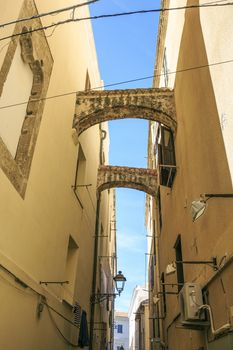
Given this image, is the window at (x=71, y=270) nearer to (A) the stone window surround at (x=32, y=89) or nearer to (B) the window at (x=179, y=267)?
(B) the window at (x=179, y=267)

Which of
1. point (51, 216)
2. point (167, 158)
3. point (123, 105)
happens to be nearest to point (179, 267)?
point (167, 158)

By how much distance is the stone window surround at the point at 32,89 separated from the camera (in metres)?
5.01

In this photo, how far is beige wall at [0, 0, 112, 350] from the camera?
4.82 metres

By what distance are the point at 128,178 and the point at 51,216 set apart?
22.3 ft

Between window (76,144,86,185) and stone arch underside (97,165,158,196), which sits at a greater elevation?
stone arch underside (97,165,158,196)

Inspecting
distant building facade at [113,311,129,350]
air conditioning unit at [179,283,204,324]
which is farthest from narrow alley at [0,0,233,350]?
distant building facade at [113,311,129,350]

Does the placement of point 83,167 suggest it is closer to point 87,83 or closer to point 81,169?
point 81,169

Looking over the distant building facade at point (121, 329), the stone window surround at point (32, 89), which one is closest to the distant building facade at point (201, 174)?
the stone window surround at point (32, 89)

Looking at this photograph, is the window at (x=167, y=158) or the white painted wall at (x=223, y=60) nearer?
the white painted wall at (x=223, y=60)

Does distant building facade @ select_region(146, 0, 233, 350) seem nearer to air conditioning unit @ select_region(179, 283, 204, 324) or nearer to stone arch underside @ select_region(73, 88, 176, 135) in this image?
air conditioning unit @ select_region(179, 283, 204, 324)

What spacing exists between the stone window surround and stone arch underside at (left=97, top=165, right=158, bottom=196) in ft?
22.1

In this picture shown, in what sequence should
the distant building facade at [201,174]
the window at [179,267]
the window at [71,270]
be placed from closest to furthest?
the distant building facade at [201,174] < the window at [179,267] < the window at [71,270]

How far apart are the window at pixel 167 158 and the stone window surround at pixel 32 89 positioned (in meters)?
3.60

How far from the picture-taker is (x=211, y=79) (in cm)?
536
